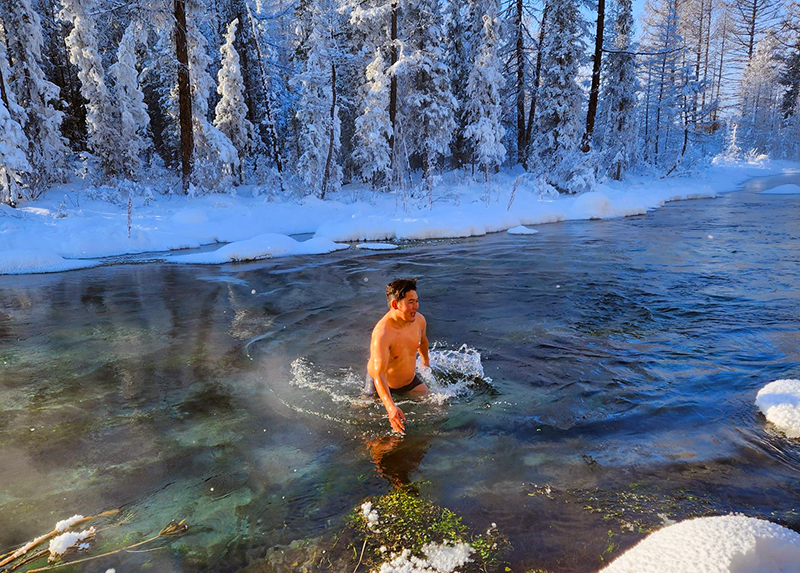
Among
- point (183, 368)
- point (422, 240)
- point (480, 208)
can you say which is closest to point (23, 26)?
point (422, 240)

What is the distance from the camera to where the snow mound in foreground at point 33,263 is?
446 inches

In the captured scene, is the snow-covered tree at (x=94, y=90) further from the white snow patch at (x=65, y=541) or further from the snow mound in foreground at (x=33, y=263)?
the white snow patch at (x=65, y=541)

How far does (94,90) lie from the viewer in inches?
805

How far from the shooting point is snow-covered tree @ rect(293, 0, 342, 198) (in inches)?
832

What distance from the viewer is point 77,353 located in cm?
632

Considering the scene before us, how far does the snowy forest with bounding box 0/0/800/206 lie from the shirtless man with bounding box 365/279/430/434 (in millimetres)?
15546

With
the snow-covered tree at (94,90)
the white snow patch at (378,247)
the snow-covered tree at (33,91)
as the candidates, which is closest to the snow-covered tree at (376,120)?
the white snow patch at (378,247)

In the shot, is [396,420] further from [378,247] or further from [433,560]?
[378,247]

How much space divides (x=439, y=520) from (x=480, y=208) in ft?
53.4

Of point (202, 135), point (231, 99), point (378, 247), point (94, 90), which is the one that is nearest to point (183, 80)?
point (202, 135)

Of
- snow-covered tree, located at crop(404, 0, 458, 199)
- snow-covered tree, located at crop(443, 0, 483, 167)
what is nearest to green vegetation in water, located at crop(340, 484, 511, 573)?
snow-covered tree, located at crop(404, 0, 458, 199)

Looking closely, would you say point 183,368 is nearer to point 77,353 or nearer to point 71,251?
point 77,353

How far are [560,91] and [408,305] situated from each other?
2625 centimetres

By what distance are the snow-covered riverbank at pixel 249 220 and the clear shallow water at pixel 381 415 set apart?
370 centimetres
